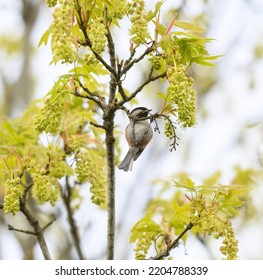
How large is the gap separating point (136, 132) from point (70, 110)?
933mm

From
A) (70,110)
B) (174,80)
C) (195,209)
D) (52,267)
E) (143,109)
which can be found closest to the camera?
(174,80)

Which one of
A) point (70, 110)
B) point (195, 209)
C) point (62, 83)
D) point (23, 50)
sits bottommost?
point (195, 209)

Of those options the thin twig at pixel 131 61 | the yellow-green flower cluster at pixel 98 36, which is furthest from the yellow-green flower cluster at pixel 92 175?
the yellow-green flower cluster at pixel 98 36

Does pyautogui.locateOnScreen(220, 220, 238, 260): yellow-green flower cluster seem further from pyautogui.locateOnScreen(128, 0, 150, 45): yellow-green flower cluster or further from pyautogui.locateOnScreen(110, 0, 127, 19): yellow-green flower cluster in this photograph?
pyautogui.locateOnScreen(110, 0, 127, 19): yellow-green flower cluster

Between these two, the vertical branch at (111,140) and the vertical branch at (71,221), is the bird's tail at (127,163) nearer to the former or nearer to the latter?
the vertical branch at (111,140)

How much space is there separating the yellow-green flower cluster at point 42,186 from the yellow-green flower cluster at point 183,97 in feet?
2.66

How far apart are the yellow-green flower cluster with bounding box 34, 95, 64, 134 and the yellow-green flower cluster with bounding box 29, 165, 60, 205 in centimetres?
29

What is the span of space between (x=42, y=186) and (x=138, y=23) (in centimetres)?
95

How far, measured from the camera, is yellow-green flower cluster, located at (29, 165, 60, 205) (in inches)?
128

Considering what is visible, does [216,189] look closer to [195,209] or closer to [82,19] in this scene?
[195,209]

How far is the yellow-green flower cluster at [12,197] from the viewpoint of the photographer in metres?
3.02

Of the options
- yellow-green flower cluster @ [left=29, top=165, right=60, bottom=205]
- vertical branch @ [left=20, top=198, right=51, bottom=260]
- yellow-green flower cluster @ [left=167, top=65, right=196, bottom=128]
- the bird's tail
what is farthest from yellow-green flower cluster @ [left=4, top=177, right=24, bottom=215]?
yellow-green flower cluster @ [left=167, top=65, right=196, bottom=128]

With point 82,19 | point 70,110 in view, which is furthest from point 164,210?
point 82,19

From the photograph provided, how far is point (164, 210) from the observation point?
5105 mm
